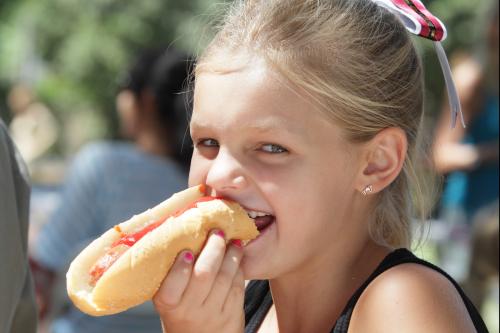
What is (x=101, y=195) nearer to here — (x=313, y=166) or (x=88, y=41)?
(x=313, y=166)

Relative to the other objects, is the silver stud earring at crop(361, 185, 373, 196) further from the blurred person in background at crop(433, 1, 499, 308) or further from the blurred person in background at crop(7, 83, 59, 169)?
the blurred person in background at crop(7, 83, 59, 169)

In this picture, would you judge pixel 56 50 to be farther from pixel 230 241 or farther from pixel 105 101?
pixel 230 241

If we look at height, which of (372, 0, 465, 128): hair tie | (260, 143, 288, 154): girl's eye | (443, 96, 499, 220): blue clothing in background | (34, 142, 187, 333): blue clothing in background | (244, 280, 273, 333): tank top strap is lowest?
(34, 142, 187, 333): blue clothing in background

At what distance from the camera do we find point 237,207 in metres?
1.90

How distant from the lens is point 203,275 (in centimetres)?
183

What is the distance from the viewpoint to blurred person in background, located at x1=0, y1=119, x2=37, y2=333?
2.07m

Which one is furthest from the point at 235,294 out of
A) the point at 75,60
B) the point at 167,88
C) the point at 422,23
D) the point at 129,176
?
the point at 75,60

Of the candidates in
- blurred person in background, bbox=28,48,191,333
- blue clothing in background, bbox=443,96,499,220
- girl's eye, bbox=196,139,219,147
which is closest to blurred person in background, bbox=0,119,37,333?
girl's eye, bbox=196,139,219,147

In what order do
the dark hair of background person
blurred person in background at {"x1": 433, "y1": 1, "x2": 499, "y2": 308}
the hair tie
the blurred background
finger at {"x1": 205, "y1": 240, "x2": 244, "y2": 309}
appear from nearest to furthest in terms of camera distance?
finger at {"x1": 205, "y1": 240, "x2": 244, "y2": 309} < the hair tie < blurred person in background at {"x1": 433, "y1": 1, "x2": 499, "y2": 308} < the dark hair of background person < the blurred background

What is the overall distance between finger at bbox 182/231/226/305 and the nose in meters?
0.15

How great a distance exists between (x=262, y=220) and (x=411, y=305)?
15.4 inches

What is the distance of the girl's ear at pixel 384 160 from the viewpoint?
6.70ft

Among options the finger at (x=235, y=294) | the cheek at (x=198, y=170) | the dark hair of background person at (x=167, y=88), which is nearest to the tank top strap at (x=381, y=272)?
the finger at (x=235, y=294)

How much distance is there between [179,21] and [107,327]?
13.7m
